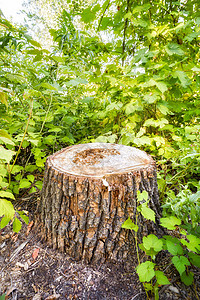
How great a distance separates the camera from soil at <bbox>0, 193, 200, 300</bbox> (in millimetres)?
938

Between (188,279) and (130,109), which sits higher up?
(130,109)

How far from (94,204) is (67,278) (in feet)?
1.51

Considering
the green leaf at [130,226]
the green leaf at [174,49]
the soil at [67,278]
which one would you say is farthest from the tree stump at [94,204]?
the green leaf at [174,49]

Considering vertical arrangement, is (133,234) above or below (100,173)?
below

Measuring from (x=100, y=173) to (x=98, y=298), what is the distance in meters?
0.68

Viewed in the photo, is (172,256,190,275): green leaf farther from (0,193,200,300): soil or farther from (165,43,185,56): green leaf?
(165,43,185,56): green leaf

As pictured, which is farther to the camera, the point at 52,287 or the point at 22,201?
the point at 22,201

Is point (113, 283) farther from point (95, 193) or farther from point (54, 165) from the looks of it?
point (54, 165)

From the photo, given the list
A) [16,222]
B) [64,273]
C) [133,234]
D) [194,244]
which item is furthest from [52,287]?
[194,244]

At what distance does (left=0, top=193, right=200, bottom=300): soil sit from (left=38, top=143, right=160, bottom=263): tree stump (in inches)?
2.6

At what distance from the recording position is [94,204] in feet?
3.48

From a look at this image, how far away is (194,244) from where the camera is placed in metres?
0.80

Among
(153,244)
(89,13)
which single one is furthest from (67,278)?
(89,13)

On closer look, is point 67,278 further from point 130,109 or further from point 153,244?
point 130,109
